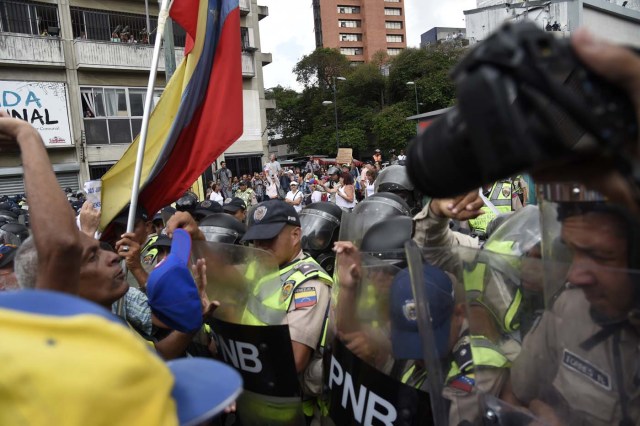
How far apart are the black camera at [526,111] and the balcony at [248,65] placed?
85.6ft

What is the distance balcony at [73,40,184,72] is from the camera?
21297mm

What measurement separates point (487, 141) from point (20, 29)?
2395cm

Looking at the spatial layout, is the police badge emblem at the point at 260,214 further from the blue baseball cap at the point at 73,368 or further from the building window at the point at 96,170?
the building window at the point at 96,170

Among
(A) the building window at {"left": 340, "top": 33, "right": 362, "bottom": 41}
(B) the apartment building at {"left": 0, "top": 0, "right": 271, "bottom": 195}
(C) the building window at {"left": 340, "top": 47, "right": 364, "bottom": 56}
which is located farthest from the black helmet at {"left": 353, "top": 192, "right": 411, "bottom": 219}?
(A) the building window at {"left": 340, "top": 33, "right": 362, "bottom": 41}

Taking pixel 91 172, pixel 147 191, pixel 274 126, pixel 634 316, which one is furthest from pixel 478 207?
pixel 274 126

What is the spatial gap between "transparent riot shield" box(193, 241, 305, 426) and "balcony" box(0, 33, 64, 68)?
69.5ft

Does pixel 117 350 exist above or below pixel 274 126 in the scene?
below

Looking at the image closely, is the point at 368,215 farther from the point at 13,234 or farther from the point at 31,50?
the point at 31,50

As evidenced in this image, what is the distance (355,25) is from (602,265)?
83257mm

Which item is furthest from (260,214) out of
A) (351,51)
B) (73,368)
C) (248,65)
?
(351,51)

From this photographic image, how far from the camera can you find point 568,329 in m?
1.11

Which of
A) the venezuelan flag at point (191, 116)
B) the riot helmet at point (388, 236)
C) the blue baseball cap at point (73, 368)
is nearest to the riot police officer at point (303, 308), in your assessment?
the riot helmet at point (388, 236)

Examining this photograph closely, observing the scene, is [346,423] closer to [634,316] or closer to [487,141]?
[634,316]

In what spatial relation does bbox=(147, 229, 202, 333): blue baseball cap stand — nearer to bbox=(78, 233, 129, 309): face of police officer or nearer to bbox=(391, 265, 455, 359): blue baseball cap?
bbox=(78, 233, 129, 309): face of police officer
